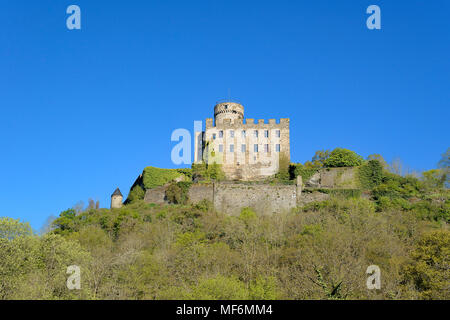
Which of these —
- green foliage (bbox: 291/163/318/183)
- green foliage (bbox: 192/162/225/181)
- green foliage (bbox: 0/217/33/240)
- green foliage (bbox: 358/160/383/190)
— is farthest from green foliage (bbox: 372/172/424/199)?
green foliage (bbox: 0/217/33/240)

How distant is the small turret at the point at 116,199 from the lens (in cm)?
5066

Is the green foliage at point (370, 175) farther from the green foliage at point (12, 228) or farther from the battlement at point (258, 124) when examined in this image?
the green foliage at point (12, 228)

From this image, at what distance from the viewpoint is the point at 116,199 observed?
5094 centimetres

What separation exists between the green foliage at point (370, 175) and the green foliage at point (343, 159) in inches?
134

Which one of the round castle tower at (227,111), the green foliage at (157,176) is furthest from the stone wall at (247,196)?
the round castle tower at (227,111)

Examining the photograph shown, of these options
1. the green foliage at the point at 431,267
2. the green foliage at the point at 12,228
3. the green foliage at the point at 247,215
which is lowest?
the green foliage at the point at 431,267

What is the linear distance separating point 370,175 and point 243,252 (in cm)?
1991

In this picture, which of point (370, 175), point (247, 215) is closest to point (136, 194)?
point (247, 215)

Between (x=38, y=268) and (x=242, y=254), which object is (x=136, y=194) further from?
(x=38, y=268)

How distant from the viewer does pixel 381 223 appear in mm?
36344

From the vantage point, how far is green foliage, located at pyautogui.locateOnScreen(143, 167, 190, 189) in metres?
49.9

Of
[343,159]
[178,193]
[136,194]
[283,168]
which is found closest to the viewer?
[178,193]

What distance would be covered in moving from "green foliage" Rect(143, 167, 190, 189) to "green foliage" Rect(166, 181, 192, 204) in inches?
106
